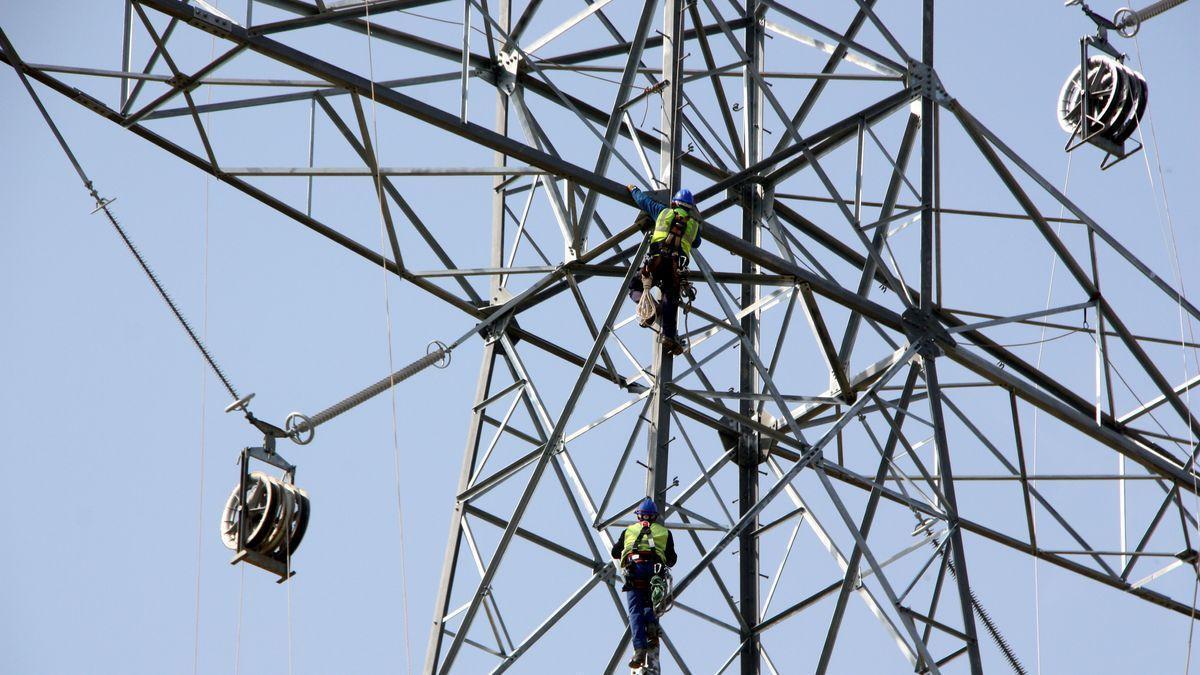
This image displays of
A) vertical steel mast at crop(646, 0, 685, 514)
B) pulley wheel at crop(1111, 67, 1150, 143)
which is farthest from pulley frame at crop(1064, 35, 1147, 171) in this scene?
vertical steel mast at crop(646, 0, 685, 514)

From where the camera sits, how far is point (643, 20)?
24484mm

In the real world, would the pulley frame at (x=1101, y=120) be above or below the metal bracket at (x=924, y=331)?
above

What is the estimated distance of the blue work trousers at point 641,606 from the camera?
77.2 ft

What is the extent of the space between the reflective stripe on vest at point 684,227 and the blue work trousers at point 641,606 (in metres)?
3.44

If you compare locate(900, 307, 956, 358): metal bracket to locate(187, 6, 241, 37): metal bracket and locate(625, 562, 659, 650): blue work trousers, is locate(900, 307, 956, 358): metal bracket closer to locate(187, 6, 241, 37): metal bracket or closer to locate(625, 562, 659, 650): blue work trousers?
locate(625, 562, 659, 650): blue work trousers

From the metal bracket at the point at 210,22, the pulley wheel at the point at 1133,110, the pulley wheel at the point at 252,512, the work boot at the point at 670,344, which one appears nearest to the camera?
the metal bracket at the point at 210,22

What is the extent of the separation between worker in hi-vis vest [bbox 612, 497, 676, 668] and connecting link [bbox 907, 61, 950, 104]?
6130 mm

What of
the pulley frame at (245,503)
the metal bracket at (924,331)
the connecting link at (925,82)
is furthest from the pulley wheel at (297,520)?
the connecting link at (925,82)

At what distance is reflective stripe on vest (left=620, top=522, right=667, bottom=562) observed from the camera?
77.4ft

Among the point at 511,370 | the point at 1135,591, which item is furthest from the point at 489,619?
the point at 1135,591

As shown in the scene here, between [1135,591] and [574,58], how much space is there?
34.1ft

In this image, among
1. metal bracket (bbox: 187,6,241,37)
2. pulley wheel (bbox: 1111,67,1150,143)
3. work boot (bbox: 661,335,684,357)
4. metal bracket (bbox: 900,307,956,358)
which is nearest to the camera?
metal bracket (bbox: 187,6,241,37)

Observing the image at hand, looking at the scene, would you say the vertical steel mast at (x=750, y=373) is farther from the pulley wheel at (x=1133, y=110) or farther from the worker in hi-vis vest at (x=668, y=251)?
the pulley wheel at (x=1133, y=110)

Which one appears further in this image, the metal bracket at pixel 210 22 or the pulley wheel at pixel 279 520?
the pulley wheel at pixel 279 520
